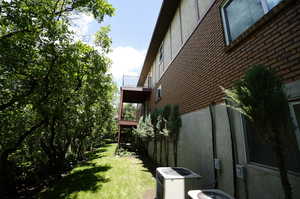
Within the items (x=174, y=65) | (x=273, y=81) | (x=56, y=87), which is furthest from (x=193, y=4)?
(x=56, y=87)

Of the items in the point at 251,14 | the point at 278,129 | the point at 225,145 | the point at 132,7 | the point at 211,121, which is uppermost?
Answer: the point at 132,7

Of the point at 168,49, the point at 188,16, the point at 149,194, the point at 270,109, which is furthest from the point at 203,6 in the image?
the point at 149,194

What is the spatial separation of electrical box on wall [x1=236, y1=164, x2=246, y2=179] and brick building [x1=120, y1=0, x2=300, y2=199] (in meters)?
0.02

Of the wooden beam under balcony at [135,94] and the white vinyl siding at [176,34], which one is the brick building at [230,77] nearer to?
the white vinyl siding at [176,34]

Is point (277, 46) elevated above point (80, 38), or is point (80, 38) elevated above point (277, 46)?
point (80, 38)

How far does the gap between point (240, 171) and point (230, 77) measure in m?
2.08

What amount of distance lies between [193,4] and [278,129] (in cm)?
564

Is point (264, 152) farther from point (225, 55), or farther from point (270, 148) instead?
point (225, 55)

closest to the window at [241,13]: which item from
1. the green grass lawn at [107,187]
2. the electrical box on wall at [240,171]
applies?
the electrical box on wall at [240,171]

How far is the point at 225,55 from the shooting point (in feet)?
11.5

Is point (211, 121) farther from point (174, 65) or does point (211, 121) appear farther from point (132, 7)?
point (132, 7)

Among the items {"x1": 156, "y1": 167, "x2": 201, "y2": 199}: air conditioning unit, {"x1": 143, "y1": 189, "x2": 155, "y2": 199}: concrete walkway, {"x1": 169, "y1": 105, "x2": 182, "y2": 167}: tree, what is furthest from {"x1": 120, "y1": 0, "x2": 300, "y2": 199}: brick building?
{"x1": 143, "y1": 189, "x2": 155, "y2": 199}: concrete walkway

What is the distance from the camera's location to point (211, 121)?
3.85m

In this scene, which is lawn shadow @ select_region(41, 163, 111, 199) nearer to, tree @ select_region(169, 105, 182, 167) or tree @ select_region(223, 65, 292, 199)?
tree @ select_region(169, 105, 182, 167)
